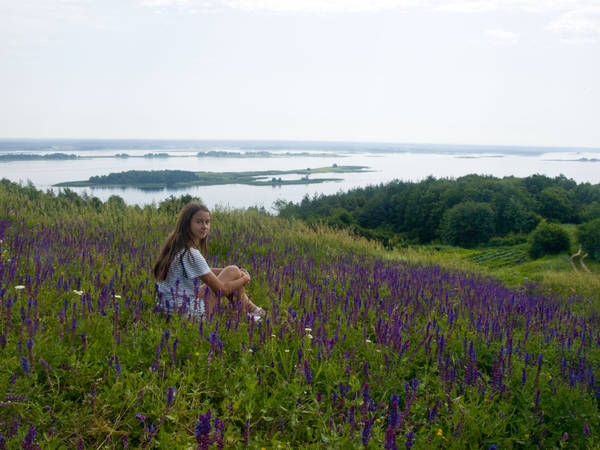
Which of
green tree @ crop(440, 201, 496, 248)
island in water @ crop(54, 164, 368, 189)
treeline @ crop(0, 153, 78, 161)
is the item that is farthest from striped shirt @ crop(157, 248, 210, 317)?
treeline @ crop(0, 153, 78, 161)

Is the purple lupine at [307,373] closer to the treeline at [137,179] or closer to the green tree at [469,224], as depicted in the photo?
the treeline at [137,179]

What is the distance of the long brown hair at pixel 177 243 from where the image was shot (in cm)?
453

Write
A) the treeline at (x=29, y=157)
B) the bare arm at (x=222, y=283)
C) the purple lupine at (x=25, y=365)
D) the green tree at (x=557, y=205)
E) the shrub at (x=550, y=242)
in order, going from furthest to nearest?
the green tree at (x=557, y=205) < the treeline at (x=29, y=157) < the shrub at (x=550, y=242) < the bare arm at (x=222, y=283) < the purple lupine at (x=25, y=365)

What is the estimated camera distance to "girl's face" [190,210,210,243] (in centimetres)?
475

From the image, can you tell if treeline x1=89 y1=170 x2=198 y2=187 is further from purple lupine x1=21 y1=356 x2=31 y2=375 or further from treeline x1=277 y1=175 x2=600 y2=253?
purple lupine x1=21 y1=356 x2=31 y2=375

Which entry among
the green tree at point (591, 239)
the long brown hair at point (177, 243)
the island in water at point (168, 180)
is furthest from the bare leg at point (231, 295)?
the green tree at point (591, 239)

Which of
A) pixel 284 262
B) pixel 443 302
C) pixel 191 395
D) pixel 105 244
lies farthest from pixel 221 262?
pixel 191 395

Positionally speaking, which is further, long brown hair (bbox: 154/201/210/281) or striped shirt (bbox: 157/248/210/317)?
long brown hair (bbox: 154/201/210/281)

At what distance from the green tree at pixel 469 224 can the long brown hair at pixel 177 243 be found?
57.2m

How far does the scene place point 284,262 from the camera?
746 centimetres

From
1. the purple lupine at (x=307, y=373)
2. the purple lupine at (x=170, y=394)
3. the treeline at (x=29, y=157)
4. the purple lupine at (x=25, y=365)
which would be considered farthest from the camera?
the treeline at (x=29, y=157)

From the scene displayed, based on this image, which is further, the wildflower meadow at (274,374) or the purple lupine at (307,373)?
the purple lupine at (307,373)

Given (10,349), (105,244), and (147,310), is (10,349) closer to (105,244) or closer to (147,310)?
(147,310)

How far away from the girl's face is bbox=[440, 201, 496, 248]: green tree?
57.0m
